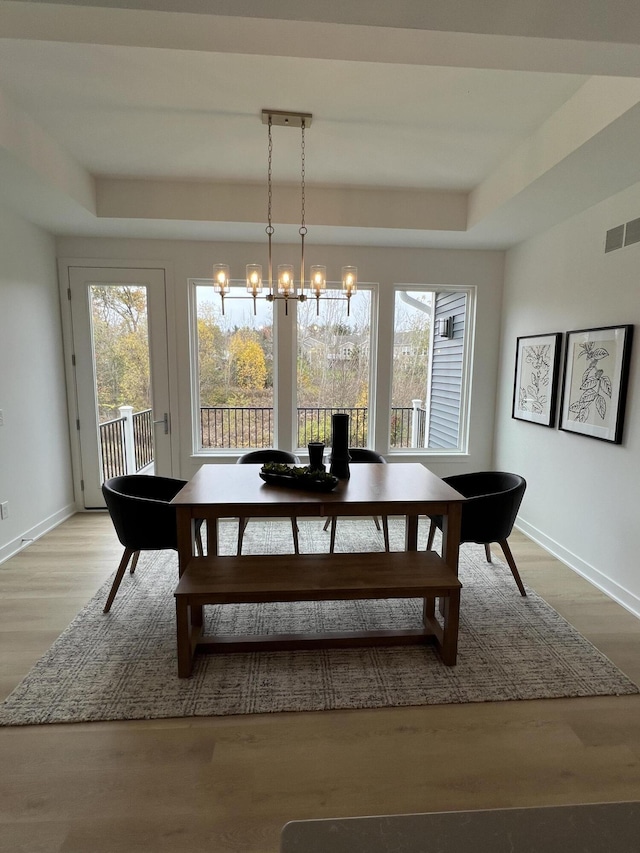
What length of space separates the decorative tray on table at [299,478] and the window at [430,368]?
2157 millimetres

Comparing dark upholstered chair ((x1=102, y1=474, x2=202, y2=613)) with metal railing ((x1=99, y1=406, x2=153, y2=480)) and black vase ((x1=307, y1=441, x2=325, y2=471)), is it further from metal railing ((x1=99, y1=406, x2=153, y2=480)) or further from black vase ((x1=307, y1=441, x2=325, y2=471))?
metal railing ((x1=99, y1=406, x2=153, y2=480))

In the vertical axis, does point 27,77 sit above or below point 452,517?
above

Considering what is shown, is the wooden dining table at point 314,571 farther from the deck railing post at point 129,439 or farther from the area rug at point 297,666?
the deck railing post at point 129,439

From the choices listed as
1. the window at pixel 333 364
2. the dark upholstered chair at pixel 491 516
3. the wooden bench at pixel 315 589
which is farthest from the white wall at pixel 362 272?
the wooden bench at pixel 315 589

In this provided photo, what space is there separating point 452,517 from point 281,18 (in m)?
2.20

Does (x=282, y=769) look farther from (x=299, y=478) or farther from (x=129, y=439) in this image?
(x=129, y=439)

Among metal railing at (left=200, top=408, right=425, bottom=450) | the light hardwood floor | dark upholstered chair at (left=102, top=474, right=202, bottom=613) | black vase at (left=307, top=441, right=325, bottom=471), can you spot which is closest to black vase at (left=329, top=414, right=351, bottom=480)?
black vase at (left=307, top=441, right=325, bottom=471)

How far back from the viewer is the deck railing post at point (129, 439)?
4172 mm

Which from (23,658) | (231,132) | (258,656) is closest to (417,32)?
(231,132)

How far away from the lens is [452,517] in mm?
2180

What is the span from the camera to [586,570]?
2982 mm

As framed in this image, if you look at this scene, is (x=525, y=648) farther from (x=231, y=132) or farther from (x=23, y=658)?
(x=231, y=132)

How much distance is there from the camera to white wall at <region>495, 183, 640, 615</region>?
2.61m

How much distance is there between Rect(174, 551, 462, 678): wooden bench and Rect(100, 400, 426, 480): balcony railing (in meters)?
2.10
